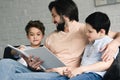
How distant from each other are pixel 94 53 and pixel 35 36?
75 cm

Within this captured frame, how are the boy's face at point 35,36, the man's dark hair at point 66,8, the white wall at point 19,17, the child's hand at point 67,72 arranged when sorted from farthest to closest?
the white wall at point 19,17
the boy's face at point 35,36
the man's dark hair at point 66,8
the child's hand at point 67,72

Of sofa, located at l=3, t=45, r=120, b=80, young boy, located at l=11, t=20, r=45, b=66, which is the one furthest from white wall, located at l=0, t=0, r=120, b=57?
sofa, located at l=3, t=45, r=120, b=80

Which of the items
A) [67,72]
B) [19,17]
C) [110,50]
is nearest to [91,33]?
[110,50]

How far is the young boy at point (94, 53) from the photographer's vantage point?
1605 mm

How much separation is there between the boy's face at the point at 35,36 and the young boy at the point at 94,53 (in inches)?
24.0

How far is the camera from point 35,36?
2.30 metres

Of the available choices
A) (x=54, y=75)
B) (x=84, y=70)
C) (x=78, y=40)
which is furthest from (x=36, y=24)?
(x=84, y=70)

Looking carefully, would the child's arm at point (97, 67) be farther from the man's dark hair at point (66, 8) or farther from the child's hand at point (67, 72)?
the man's dark hair at point (66, 8)

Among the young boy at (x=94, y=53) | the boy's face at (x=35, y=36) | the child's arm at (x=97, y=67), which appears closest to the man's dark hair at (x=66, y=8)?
the young boy at (x=94, y=53)

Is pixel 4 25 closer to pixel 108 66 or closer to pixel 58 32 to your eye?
pixel 58 32

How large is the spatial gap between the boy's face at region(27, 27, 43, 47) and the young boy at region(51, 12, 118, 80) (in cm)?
61

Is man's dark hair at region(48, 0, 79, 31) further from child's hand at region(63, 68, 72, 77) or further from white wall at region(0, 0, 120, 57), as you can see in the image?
white wall at region(0, 0, 120, 57)

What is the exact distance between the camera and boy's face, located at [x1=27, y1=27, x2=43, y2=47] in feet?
7.54

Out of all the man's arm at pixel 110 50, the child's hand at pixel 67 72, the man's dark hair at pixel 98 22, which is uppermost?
the man's dark hair at pixel 98 22
